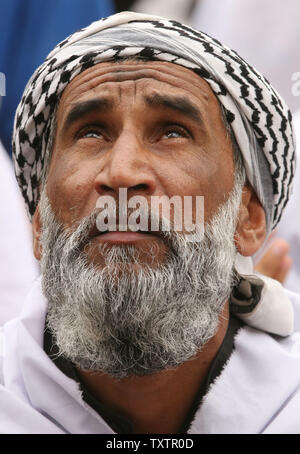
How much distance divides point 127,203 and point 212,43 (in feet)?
2.59

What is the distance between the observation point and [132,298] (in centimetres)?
221

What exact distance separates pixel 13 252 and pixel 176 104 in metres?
1.40

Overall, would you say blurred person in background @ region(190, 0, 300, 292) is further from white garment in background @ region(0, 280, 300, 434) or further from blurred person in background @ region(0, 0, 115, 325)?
white garment in background @ region(0, 280, 300, 434)

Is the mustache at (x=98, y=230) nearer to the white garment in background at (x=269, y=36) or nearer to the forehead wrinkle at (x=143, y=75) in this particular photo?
the forehead wrinkle at (x=143, y=75)

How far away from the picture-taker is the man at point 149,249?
2281mm

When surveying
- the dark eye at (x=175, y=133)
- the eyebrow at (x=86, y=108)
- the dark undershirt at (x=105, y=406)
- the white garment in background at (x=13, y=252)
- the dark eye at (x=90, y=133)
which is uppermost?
the dark eye at (x=175, y=133)

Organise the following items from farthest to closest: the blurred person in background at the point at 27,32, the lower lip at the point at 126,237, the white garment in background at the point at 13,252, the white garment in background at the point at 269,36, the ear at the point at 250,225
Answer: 1. the white garment in background at the point at 269,36
2. the blurred person in background at the point at 27,32
3. the white garment in background at the point at 13,252
4. the ear at the point at 250,225
5. the lower lip at the point at 126,237

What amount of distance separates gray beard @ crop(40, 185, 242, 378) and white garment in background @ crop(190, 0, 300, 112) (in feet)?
11.7

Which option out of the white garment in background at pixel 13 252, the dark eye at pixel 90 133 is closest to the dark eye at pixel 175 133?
the dark eye at pixel 90 133

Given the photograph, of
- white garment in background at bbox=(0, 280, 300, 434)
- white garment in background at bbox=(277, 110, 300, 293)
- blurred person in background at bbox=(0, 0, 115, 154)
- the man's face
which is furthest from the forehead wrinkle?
blurred person in background at bbox=(0, 0, 115, 154)

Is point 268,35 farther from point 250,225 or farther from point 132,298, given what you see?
point 132,298

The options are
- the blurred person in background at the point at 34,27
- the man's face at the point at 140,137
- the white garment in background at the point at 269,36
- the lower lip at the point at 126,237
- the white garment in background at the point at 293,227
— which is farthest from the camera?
the white garment in background at the point at 269,36

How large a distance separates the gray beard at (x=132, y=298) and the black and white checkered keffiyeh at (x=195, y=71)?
0.31 metres
